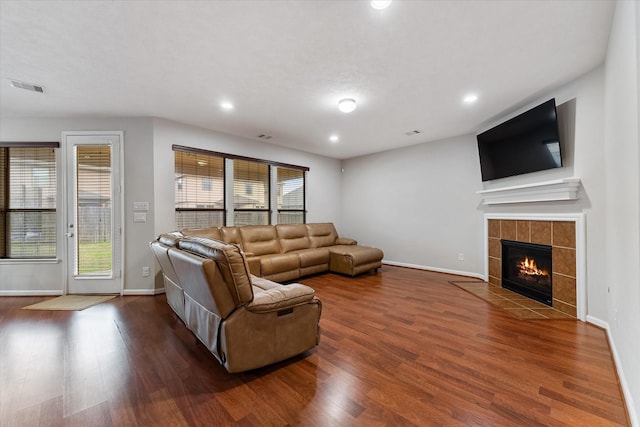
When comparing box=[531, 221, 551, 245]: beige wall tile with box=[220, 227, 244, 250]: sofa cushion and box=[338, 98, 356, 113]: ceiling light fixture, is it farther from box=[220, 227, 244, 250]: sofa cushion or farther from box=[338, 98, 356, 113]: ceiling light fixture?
box=[220, 227, 244, 250]: sofa cushion

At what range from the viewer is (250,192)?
16.7 ft

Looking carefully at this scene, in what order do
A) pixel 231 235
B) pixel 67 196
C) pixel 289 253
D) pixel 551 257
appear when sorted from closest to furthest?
pixel 551 257 < pixel 67 196 < pixel 231 235 < pixel 289 253

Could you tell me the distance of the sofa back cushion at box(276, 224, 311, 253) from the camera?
16.6ft

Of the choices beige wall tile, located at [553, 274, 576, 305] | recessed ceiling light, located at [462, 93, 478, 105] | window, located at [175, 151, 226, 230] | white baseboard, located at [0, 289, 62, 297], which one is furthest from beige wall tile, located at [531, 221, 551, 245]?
white baseboard, located at [0, 289, 62, 297]

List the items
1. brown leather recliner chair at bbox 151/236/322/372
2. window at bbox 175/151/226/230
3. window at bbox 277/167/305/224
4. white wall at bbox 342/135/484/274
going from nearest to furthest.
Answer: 1. brown leather recliner chair at bbox 151/236/322/372
2. window at bbox 175/151/226/230
3. white wall at bbox 342/135/484/274
4. window at bbox 277/167/305/224

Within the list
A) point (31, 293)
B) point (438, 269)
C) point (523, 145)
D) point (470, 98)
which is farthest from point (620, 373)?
point (31, 293)

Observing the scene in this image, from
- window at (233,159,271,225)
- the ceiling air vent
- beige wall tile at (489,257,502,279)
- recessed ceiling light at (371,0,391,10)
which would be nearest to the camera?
recessed ceiling light at (371,0,391,10)

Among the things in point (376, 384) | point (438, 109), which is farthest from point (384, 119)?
point (376, 384)

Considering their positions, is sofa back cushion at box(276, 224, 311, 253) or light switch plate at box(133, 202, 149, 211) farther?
sofa back cushion at box(276, 224, 311, 253)

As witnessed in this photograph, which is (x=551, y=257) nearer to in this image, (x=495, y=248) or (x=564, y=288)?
(x=564, y=288)

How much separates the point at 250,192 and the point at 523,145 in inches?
175

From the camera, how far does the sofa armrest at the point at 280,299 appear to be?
74.3 inches

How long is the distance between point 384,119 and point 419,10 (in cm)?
219

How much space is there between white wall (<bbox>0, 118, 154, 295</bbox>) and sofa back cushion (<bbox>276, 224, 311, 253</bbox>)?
7.10 feet
